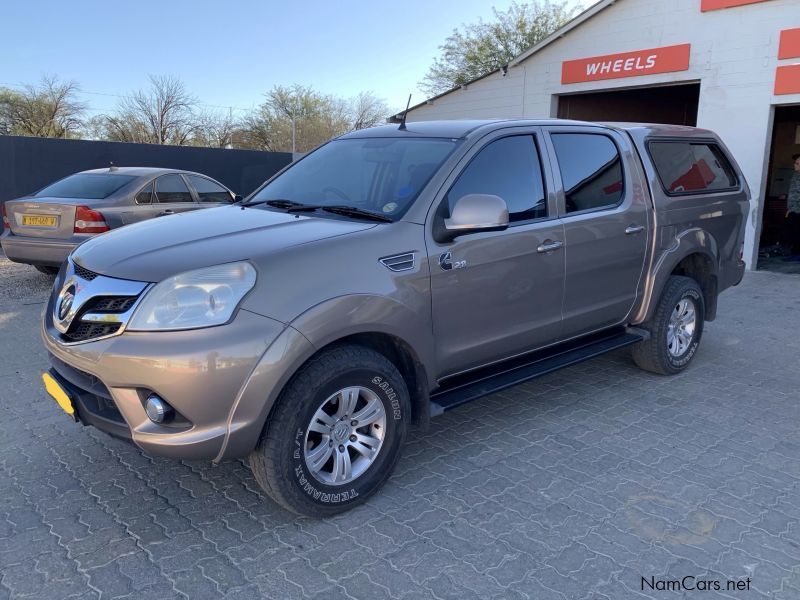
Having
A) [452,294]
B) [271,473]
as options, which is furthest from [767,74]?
[271,473]

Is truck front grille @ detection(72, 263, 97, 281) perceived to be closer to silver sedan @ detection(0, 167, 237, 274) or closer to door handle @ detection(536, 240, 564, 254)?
door handle @ detection(536, 240, 564, 254)

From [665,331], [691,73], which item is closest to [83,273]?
[665,331]

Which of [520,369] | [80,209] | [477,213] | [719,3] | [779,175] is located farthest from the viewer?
[779,175]

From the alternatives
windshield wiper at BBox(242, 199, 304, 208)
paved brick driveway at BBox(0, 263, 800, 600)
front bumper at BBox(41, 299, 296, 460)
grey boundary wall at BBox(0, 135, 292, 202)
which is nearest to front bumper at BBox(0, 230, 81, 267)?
paved brick driveway at BBox(0, 263, 800, 600)

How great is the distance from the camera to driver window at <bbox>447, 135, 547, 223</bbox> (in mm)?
3689

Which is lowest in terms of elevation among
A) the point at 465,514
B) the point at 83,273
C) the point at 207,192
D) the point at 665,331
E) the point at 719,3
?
the point at 465,514

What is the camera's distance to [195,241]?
3.08 metres

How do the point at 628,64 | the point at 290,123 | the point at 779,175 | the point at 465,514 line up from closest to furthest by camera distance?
the point at 465,514 → the point at 628,64 → the point at 779,175 → the point at 290,123

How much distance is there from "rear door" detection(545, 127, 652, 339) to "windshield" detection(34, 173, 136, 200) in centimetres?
618

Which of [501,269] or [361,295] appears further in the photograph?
[501,269]

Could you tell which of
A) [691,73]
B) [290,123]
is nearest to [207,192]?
[691,73]

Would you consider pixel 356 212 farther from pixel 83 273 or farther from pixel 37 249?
pixel 37 249

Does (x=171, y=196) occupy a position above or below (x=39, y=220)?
above

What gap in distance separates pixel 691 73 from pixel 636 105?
6052 mm
